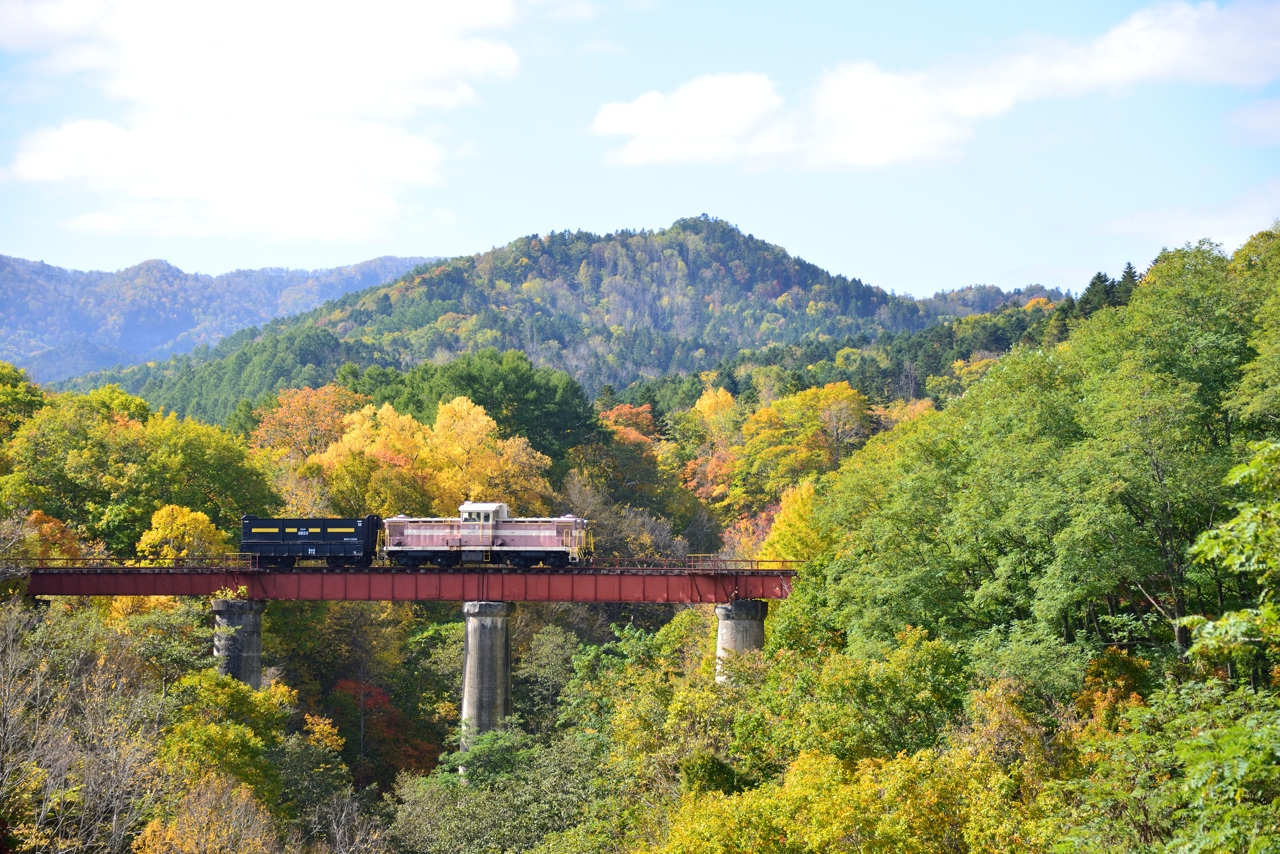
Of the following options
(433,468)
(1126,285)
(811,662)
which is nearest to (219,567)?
(433,468)

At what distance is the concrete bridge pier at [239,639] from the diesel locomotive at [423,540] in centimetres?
318

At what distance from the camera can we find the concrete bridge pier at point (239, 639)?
151 feet

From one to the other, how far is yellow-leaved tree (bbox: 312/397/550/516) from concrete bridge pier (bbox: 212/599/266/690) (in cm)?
1839

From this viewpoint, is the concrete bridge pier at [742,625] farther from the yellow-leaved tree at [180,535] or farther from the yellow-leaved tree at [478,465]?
the yellow-leaved tree at [478,465]

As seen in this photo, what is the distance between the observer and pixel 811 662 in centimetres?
3738

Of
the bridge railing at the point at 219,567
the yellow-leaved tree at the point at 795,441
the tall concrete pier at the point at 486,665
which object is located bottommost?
the tall concrete pier at the point at 486,665

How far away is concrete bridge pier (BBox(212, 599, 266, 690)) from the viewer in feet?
151

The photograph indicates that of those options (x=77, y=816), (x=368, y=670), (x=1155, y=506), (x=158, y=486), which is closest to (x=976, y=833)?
(x=1155, y=506)

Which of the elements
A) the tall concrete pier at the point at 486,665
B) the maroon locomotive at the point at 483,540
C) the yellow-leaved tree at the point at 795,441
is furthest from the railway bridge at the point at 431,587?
the yellow-leaved tree at the point at 795,441

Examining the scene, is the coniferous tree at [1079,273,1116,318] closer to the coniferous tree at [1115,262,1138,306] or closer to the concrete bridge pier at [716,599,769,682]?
the coniferous tree at [1115,262,1138,306]

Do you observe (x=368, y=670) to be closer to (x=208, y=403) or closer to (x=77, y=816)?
(x=77, y=816)

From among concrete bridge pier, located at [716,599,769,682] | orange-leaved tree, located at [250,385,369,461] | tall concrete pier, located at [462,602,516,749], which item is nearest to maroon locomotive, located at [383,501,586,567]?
tall concrete pier, located at [462,602,516,749]

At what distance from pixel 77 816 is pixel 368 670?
2821 cm

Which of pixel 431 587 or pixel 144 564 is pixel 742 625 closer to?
pixel 431 587
